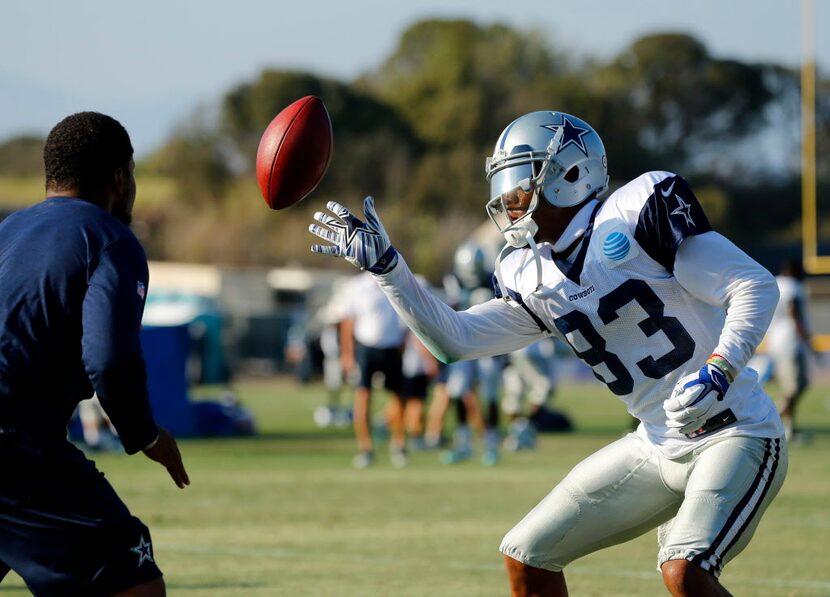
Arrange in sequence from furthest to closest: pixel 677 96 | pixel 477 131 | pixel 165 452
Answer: pixel 677 96 → pixel 477 131 → pixel 165 452

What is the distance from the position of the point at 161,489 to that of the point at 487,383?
161 inches

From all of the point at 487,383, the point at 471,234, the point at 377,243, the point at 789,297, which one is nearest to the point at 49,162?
the point at 377,243

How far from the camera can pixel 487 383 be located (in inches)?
574

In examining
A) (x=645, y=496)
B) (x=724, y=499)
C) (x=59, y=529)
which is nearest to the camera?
(x=59, y=529)

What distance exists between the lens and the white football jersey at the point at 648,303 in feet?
15.2

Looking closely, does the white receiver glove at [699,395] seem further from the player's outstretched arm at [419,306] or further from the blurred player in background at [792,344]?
the blurred player in background at [792,344]

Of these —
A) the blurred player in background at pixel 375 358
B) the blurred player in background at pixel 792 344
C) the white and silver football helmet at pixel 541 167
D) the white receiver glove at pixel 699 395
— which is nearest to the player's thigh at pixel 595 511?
the white receiver glove at pixel 699 395

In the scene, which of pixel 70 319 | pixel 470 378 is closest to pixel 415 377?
pixel 470 378

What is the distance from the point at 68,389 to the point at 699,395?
183cm

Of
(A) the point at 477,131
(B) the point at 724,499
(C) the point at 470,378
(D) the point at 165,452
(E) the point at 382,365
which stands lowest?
(A) the point at 477,131

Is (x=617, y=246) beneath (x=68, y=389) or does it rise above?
above

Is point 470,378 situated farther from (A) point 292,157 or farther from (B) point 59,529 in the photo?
(B) point 59,529

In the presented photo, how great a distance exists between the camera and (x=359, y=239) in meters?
4.82

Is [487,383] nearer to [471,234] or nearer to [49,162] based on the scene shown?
[49,162]
